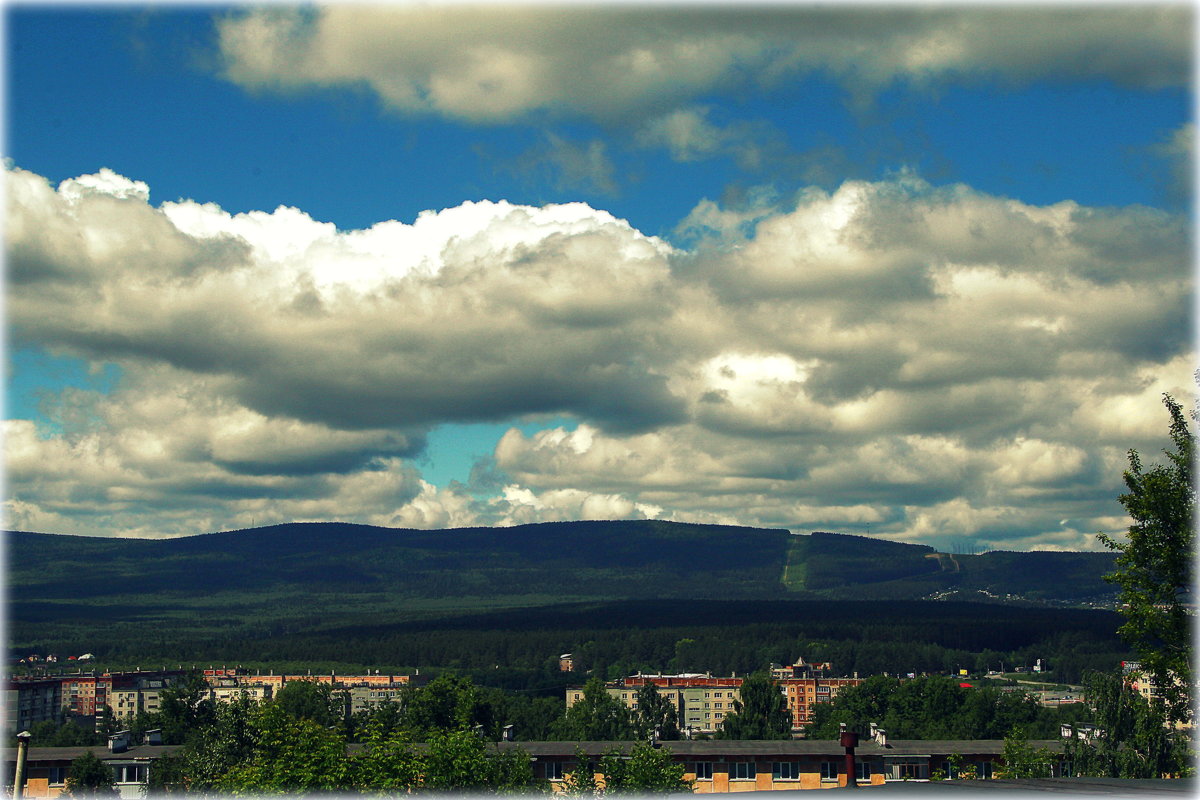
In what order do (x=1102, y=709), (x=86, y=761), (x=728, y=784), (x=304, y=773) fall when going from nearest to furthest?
1. (x=304, y=773)
2. (x=1102, y=709)
3. (x=86, y=761)
4. (x=728, y=784)

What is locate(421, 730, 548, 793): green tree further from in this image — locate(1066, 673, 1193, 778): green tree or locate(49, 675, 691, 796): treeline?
locate(1066, 673, 1193, 778): green tree

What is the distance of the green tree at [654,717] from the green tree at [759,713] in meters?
8.10

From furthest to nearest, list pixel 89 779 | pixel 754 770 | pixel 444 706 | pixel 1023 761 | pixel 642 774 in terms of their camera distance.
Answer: pixel 444 706, pixel 754 770, pixel 89 779, pixel 1023 761, pixel 642 774

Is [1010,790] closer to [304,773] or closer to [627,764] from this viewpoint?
[304,773]

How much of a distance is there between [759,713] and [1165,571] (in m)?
141

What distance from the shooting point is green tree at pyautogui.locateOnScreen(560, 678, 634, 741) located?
155125 millimetres

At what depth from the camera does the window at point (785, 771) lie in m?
96.3

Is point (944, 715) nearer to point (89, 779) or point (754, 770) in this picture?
point (754, 770)

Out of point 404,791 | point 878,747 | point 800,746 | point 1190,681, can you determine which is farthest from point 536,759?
point 1190,681

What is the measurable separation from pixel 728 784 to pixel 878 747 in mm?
16293

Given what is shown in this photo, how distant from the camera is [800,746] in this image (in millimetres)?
105188

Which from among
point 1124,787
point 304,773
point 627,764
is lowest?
point 627,764

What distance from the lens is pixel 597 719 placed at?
160 m

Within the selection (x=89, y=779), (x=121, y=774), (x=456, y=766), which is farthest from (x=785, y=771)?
(x=456, y=766)
